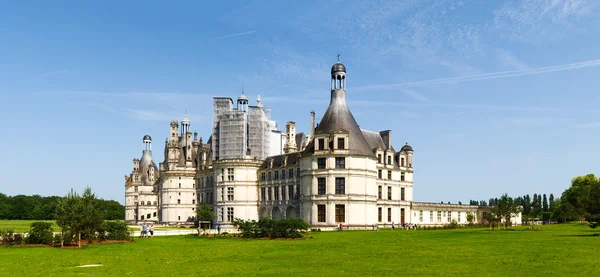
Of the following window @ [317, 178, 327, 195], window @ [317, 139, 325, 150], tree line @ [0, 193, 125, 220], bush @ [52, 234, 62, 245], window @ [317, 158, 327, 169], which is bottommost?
tree line @ [0, 193, 125, 220]

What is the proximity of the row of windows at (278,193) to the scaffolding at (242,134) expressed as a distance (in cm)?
685

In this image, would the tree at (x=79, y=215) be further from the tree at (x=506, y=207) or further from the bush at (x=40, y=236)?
the tree at (x=506, y=207)

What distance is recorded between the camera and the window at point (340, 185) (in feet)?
246

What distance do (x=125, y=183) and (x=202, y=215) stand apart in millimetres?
69451

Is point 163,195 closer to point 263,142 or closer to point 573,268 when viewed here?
point 263,142

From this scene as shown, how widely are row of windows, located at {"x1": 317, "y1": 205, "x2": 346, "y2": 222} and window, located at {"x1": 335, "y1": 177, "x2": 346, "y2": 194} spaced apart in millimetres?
1997

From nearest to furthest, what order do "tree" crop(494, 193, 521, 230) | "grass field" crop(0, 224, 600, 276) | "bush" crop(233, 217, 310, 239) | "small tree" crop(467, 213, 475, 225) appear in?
"grass field" crop(0, 224, 600, 276) → "bush" crop(233, 217, 310, 239) → "tree" crop(494, 193, 521, 230) → "small tree" crop(467, 213, 475, 225)

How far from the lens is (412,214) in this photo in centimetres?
8781

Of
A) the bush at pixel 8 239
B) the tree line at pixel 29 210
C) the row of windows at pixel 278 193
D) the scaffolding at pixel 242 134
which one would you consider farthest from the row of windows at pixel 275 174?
the tree line at pixel 29 210

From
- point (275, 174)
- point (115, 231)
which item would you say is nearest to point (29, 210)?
point (275, 174)

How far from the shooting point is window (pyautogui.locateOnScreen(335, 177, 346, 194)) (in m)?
75.1

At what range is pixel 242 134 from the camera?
93.5m

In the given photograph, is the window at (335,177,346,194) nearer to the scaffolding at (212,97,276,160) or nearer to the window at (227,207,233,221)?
the scaffolding at (212,97,276,160)

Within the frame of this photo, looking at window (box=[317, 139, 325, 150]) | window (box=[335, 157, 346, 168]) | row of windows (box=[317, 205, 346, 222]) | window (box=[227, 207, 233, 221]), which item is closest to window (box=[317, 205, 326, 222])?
row of windows (box=[317, 205, 346, 222])
